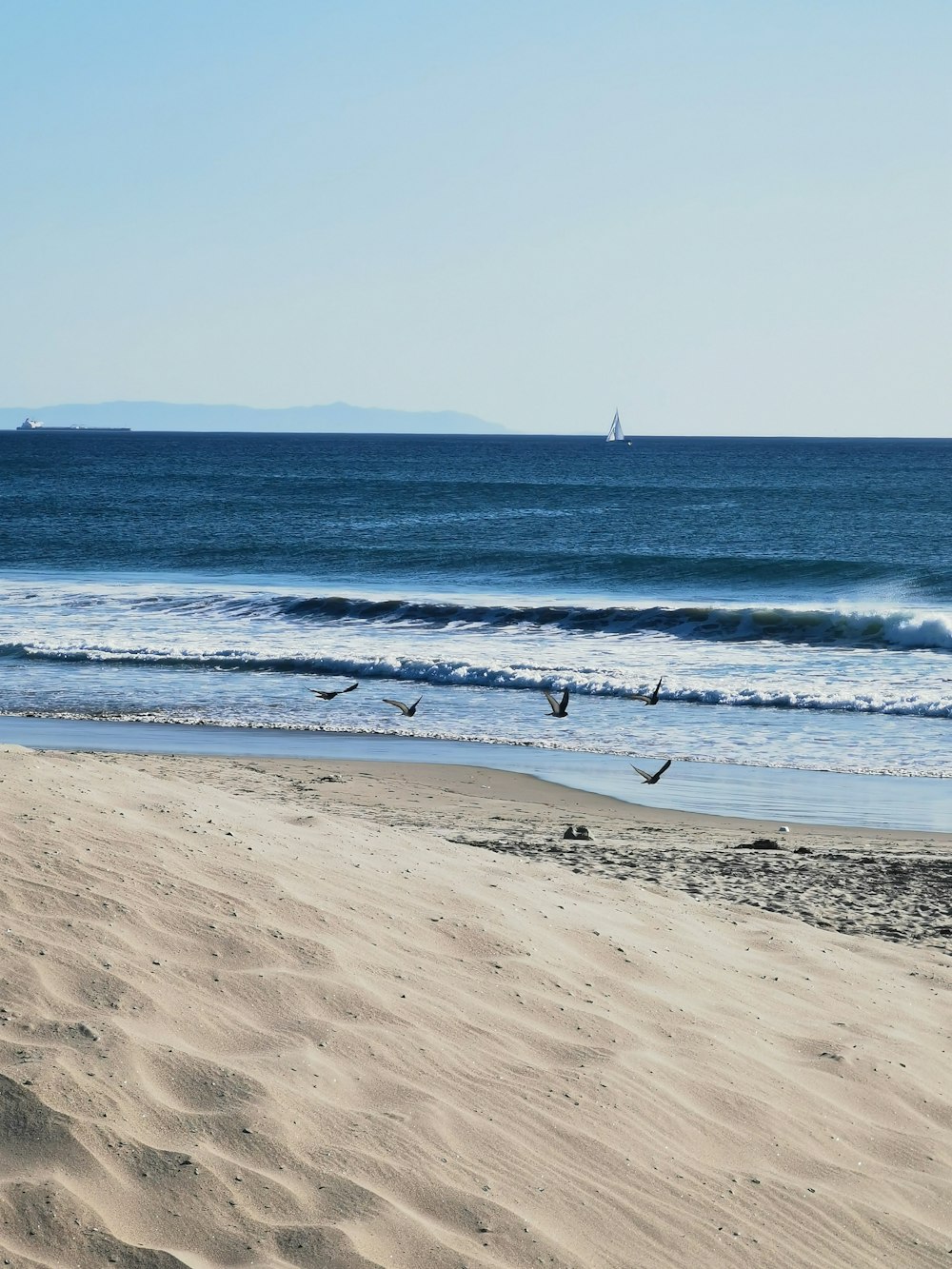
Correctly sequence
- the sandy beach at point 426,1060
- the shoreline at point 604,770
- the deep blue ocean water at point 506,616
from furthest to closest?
1. the deep blue ocean water at point 506,616
2. the shoreline at point 604,770
3. the sandy beach at point 426,1060

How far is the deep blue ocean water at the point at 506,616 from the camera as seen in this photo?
49.0ft

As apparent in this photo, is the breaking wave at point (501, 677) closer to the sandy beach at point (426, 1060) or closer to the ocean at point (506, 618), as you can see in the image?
the ocean at point (506, 618)

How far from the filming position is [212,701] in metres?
16.0

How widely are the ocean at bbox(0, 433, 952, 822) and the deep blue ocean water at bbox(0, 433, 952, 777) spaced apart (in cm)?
9

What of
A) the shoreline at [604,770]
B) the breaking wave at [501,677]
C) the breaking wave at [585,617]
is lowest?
the shoreline at [604,770]

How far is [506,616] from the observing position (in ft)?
80.4

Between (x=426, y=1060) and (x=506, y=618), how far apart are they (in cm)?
2042

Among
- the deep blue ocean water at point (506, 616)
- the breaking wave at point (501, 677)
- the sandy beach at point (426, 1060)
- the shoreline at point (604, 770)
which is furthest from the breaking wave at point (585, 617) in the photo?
the sandy beach at point (426, 1060)

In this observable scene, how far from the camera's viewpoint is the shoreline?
10.2m

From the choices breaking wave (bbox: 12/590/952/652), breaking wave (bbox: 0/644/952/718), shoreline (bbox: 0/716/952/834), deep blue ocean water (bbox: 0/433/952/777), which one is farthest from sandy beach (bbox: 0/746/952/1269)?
breaking wave (bbox: 12/590/952/652)

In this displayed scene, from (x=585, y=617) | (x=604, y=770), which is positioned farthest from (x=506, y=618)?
(x=604, y=770)

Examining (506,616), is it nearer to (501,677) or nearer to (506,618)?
(506,618)

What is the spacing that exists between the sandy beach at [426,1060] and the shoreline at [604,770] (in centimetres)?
339

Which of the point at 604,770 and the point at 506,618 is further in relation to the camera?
the point at 506,618
